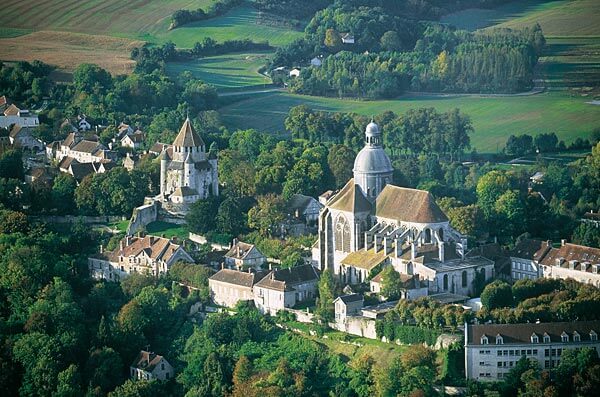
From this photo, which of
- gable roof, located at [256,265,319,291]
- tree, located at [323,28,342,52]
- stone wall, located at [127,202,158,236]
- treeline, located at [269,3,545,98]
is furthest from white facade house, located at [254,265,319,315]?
tree, located at [323,28,342,52]

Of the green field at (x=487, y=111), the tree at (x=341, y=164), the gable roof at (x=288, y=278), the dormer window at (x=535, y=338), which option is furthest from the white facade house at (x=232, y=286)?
the green field at (x=487, y=111)

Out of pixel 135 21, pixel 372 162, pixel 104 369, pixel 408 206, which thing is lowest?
pixel 104 369

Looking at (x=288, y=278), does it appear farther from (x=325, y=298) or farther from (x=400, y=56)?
(x=400, y=56)

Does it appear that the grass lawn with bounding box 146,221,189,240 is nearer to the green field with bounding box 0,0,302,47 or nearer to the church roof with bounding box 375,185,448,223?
the church roof with bounding box 375,185,448,223

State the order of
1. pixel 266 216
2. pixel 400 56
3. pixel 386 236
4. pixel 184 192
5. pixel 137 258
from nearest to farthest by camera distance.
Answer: pixel 386 236 < pixel 137 258 < pixel 266 216 < pixel 184 192 < pixel 400 56

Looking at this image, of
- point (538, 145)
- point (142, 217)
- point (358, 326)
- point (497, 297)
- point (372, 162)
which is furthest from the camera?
point (538, 145)

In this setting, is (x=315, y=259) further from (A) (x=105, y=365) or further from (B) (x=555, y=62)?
(B) (x=555, y=62)

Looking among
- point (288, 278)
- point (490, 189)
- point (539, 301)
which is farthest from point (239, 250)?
point (539, 301)
